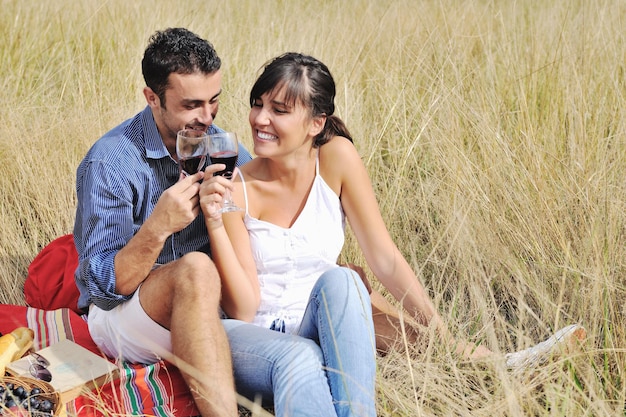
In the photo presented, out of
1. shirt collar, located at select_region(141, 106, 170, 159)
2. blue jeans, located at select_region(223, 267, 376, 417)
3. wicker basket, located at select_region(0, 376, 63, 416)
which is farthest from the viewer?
shirt collar, located at select_region(141, 106, 170, 159)

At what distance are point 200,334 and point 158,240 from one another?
363 mm

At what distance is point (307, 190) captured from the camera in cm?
351

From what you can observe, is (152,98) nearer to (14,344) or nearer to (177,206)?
(177,206)

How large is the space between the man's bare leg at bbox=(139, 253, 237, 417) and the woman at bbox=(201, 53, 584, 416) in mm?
233

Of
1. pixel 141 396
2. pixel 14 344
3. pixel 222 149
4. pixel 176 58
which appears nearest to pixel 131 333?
pixel 141 396

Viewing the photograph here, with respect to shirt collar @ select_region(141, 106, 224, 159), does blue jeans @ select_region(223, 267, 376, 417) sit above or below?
below

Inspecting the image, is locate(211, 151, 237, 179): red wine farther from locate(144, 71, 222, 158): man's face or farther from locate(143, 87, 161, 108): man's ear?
locate(143, 87, 161, 108): man's ear

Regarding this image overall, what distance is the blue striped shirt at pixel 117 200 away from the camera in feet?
10.1

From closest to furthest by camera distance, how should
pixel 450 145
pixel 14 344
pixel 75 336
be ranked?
pixel 14 344 → pixel 75 336 → pixel 450 145

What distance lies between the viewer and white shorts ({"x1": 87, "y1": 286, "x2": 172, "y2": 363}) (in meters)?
3.08

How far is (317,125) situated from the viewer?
342 cm

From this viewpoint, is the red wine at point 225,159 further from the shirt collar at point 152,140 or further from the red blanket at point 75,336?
the red blanket at point 75,336

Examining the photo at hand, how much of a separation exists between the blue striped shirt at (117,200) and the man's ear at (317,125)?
1.88 feet

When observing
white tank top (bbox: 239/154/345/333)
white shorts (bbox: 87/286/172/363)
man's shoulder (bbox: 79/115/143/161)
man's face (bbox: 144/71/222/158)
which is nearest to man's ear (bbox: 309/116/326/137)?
white tank top (bbox: 239/154/345/333)
